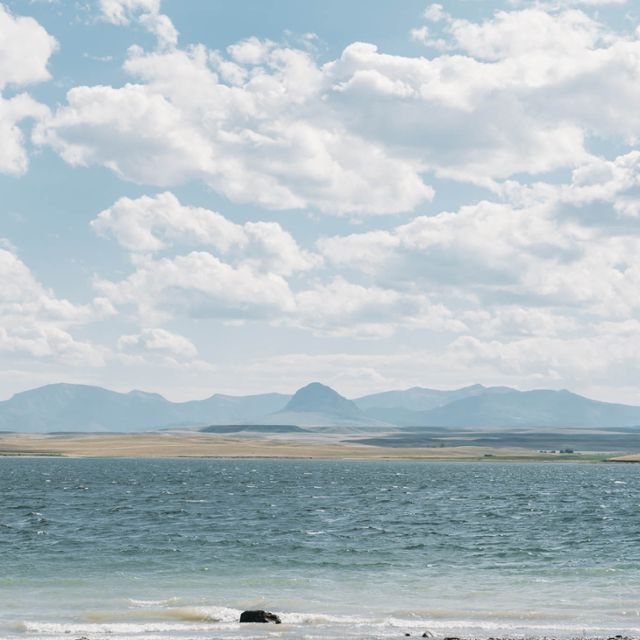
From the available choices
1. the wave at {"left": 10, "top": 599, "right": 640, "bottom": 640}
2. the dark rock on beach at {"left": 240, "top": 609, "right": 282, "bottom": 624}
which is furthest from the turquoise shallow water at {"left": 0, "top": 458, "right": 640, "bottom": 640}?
the dark rock on beach at {"left": 240, "top": 609, "right": 282, "bottom": 624}

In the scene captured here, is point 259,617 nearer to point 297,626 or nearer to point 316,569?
point 297,626

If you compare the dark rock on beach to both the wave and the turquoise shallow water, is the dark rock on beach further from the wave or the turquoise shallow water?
the turquoise shallow water

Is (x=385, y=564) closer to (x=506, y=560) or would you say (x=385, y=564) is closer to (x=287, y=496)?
(x=506, y=560)

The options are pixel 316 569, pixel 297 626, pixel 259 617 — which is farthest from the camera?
pixel 316 569

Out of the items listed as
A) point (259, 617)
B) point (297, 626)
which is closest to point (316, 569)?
point (259, 617)

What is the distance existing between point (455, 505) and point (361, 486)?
4592 centimetres

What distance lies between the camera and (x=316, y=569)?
5678 cm

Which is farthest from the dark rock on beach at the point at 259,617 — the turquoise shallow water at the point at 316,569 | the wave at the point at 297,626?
the turquoise shallow water at the point at 316,569

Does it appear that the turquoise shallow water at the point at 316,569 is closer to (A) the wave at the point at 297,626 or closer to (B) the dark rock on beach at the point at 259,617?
(A) the wave at the point at 297,626

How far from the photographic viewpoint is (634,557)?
207ft

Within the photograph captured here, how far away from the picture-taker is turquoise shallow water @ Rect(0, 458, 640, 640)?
40531 mm

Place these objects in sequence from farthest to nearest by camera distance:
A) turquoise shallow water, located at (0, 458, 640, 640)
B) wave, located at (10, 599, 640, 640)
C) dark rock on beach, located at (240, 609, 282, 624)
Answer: turquoise shallow water, located at (0, 458, 640, 640), dark rock on beach, located at (240, 609, 282, 624), wave, located at (10, 599, 640, 640)

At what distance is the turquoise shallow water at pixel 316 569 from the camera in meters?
40.5

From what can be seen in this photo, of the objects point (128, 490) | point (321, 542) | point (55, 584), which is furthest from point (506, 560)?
point (128, 490)
